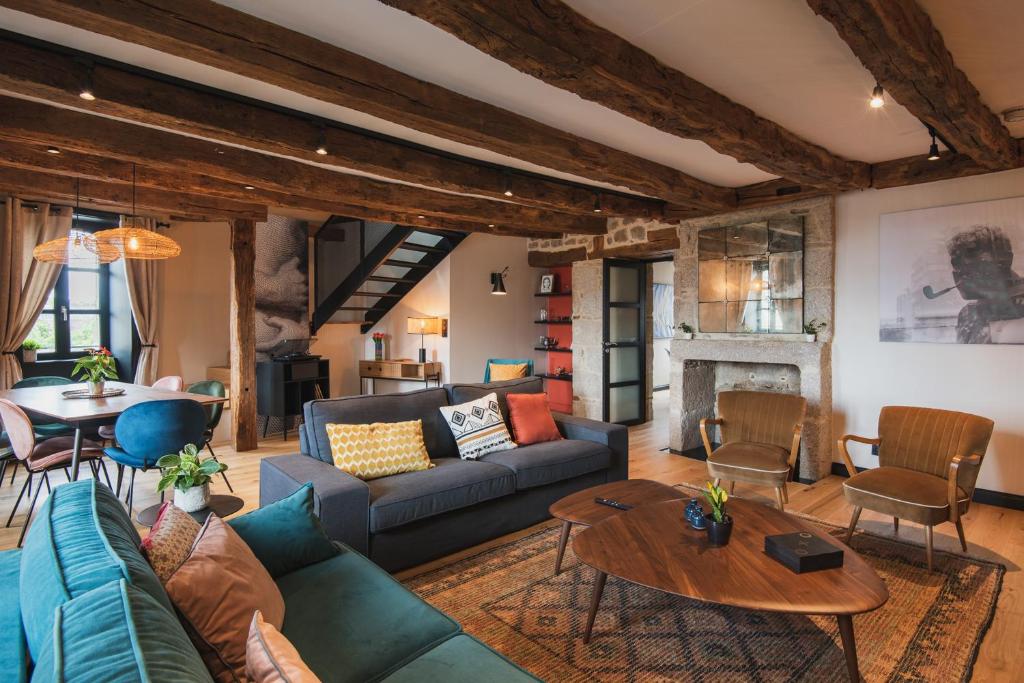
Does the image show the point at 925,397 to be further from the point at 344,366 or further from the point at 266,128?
the point at 344,366

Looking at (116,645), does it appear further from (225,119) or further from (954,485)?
(954,485)

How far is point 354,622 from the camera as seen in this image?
173 centimetres

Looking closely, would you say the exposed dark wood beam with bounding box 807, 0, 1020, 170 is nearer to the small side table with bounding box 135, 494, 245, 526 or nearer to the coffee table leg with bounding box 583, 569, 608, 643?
the coffee table leg with bounding box 583, 569, 608, 643

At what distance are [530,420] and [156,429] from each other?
244cm

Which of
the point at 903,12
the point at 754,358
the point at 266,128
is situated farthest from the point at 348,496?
the point at 754,358

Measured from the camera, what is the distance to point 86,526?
145cm

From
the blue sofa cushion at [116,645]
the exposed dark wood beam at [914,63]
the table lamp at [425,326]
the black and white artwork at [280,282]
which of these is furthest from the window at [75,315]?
the exposed dark wood beam at [914,63]

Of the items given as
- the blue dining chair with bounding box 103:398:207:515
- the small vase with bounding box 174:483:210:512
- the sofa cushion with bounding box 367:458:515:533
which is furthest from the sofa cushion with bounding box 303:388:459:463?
the small vase with bounding box 174:483:210:512

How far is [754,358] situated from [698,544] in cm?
317

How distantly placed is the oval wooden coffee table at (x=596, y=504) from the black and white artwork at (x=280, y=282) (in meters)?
5.28

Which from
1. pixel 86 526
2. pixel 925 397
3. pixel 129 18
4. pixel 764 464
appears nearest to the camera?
pixel 86 526

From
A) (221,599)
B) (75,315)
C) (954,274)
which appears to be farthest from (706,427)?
(75,315)

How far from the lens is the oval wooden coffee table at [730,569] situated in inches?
76.0

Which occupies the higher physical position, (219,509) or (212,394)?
(212,394)
